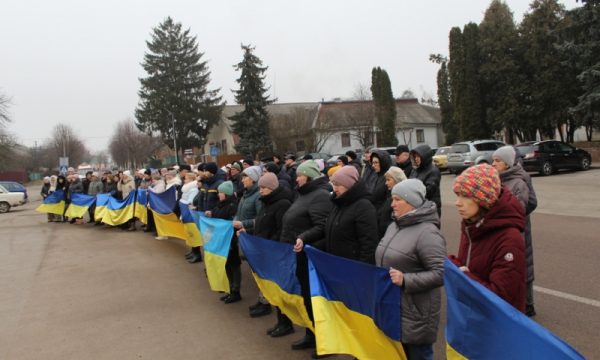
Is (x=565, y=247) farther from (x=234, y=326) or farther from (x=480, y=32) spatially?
(x=480, y=32)

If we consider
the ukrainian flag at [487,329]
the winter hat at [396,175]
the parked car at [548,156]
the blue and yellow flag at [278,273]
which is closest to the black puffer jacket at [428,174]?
the winter hat at [396,175]

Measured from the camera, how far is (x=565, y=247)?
26.4ft

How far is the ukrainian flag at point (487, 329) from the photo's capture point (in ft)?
6.97

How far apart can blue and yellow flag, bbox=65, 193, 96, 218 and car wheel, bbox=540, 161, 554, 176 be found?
19.0m

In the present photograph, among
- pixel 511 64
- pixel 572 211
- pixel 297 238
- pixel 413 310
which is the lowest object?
pixel 572 211

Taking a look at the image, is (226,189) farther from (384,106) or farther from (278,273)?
(384,106)

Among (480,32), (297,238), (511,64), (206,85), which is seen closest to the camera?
(297,238)

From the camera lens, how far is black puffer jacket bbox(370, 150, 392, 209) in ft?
20.1

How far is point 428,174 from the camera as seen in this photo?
636 centimetres

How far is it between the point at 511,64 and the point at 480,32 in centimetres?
443

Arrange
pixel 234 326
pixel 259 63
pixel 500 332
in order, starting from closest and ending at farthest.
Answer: pixel 500 332, pixel 234 326, pixel 259 63

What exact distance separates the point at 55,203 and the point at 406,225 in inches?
685

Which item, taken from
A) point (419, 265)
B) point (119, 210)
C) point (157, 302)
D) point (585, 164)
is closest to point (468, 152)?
point (585, 164)

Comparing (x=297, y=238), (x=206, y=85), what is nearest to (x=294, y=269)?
(x=297, y=238)
